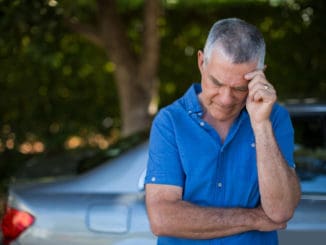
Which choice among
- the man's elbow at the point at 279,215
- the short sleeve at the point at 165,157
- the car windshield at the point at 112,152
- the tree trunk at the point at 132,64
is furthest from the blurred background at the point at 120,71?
the man's elbow at the point at 279,215

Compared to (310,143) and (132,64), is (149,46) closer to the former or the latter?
(132,64)

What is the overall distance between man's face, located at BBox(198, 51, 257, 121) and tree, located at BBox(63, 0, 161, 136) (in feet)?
14.4

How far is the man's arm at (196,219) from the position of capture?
7.31 ft

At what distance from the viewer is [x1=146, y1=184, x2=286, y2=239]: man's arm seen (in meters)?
2.23

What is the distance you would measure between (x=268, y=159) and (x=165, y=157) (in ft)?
1.05

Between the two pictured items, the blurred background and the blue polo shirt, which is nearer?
the blue polo shirt

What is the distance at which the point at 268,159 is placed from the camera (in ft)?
7.06

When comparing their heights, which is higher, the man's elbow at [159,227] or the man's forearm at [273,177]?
the man's forearm at [273,177]

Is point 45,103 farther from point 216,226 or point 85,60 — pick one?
point 216,226

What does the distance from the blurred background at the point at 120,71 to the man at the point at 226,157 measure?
439 cm

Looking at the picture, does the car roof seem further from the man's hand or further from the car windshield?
the man's hand

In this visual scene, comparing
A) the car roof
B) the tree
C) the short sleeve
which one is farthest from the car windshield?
the tree

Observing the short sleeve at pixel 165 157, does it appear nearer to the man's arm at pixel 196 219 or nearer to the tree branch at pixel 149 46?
the man's arm at pixel 196 219

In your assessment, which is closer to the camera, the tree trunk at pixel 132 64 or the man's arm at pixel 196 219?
the man's arm at pixel 196 219
